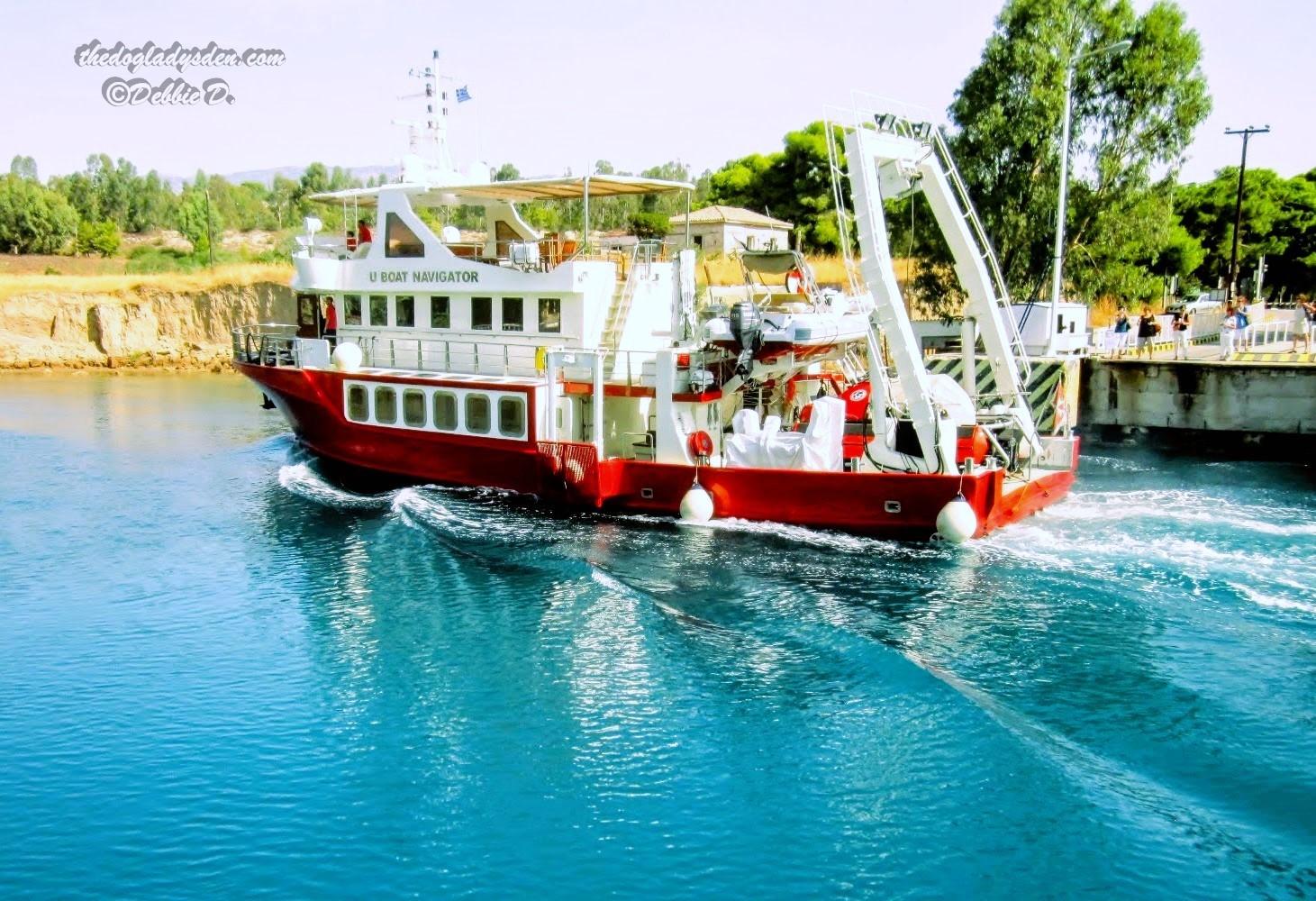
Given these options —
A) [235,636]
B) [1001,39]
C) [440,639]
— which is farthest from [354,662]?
[1001,39]

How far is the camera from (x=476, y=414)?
21.9m

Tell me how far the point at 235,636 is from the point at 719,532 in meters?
8.54

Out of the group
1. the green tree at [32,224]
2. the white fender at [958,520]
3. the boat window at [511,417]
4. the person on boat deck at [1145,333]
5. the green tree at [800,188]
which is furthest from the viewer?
the green tree at [32,224]

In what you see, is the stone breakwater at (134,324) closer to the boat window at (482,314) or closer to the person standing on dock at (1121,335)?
the boat window at (482,314)

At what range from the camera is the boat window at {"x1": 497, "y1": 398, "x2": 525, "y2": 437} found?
839 inches

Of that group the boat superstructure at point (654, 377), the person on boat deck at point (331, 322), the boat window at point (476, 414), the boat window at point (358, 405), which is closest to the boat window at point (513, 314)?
the boat superstructure at point (654, 377)

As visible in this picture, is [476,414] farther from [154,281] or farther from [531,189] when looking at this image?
[154,281]

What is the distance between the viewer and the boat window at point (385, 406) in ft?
75.7

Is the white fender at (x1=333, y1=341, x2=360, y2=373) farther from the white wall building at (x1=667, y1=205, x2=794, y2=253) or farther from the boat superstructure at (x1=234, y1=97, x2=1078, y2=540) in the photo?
the white wall building at (x1=667, y1=205, x2=794, y2=253)

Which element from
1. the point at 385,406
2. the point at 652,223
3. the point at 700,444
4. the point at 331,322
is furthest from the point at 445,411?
the point at 652,223

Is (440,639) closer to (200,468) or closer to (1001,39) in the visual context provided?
(200,468)

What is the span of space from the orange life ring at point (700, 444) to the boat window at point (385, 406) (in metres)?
6.98

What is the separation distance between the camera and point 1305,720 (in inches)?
478

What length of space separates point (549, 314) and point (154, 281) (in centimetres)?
4720
